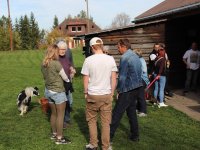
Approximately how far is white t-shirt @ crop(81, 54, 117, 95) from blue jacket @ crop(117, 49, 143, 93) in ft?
1.88

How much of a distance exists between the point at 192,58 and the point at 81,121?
18.7 feet

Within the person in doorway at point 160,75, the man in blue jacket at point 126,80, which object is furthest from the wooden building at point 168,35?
the man in blue jacket at point 126,80

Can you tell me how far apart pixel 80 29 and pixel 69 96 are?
8286 cm

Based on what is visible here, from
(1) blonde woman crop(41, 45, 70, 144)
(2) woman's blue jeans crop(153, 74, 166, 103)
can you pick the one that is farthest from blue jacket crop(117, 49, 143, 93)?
(2) woman's blue jeans crop(153, 74, 166, 103)

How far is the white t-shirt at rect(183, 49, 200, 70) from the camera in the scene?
1334 centimetres

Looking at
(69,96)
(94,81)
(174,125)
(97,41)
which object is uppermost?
(97,41)

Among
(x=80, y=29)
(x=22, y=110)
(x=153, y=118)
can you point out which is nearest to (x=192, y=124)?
(x=153, y=118)

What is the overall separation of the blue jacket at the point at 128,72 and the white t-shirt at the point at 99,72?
574 mm

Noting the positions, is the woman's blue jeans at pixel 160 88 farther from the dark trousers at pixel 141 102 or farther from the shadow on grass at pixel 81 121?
the shadow on grass at pixel 81 121

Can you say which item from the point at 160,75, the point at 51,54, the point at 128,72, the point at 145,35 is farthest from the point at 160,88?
the point at 51,54

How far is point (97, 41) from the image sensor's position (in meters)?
6.40

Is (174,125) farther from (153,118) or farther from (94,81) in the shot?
(94,81)

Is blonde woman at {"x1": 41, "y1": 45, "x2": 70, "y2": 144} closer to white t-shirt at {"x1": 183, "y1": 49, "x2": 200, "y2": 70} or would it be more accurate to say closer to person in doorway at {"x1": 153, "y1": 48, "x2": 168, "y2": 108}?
person in doorway at {"x1": 153, "y1": 48, "x2": 168, "y2": 108}

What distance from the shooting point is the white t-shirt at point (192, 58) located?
13336mm
